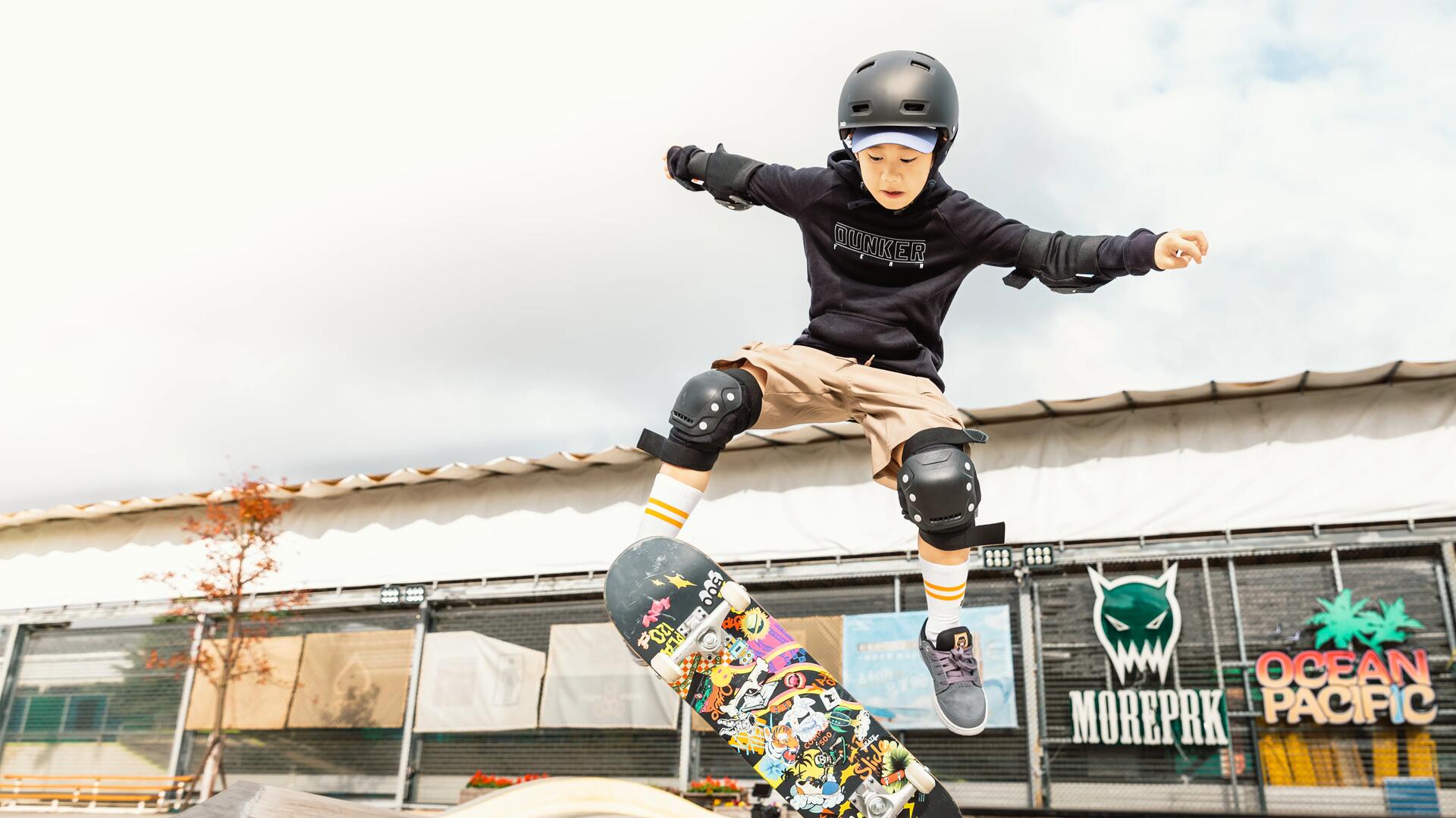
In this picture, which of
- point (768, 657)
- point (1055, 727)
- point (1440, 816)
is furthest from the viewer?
point (1055, 727)

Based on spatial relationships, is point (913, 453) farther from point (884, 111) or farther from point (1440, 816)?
point (1440, 816)

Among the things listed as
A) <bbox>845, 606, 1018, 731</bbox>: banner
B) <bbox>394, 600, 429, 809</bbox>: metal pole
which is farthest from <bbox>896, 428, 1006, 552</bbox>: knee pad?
<bbox>394, 600, 429, 809</bbox>: metal pole

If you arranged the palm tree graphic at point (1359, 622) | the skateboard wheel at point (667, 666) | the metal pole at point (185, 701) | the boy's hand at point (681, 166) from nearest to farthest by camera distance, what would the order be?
the skateboard wheel at point (667, 666), the boy's hand at point (681, 166), the palm tree graphic at point (1359, 622), the metal pole at point (185, 701)

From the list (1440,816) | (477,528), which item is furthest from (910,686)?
(477,528)

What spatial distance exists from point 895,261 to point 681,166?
866mm

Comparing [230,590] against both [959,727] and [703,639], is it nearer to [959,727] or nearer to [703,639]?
[703,639]

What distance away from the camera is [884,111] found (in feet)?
8.51

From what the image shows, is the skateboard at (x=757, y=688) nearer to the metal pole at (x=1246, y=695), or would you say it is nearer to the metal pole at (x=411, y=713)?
the metal pole at (x=1246, y=695)

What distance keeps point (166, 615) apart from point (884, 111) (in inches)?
564

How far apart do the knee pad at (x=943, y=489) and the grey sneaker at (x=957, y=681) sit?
0.30 meters

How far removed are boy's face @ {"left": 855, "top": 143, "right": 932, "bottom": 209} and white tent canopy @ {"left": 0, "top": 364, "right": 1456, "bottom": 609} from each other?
24.9 ft

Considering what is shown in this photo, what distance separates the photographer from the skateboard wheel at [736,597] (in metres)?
2.49

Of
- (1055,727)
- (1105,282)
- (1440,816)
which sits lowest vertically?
(1440,816)

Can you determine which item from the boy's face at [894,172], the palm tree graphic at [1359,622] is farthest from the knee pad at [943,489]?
the palm tree graphic at [1359,622]
